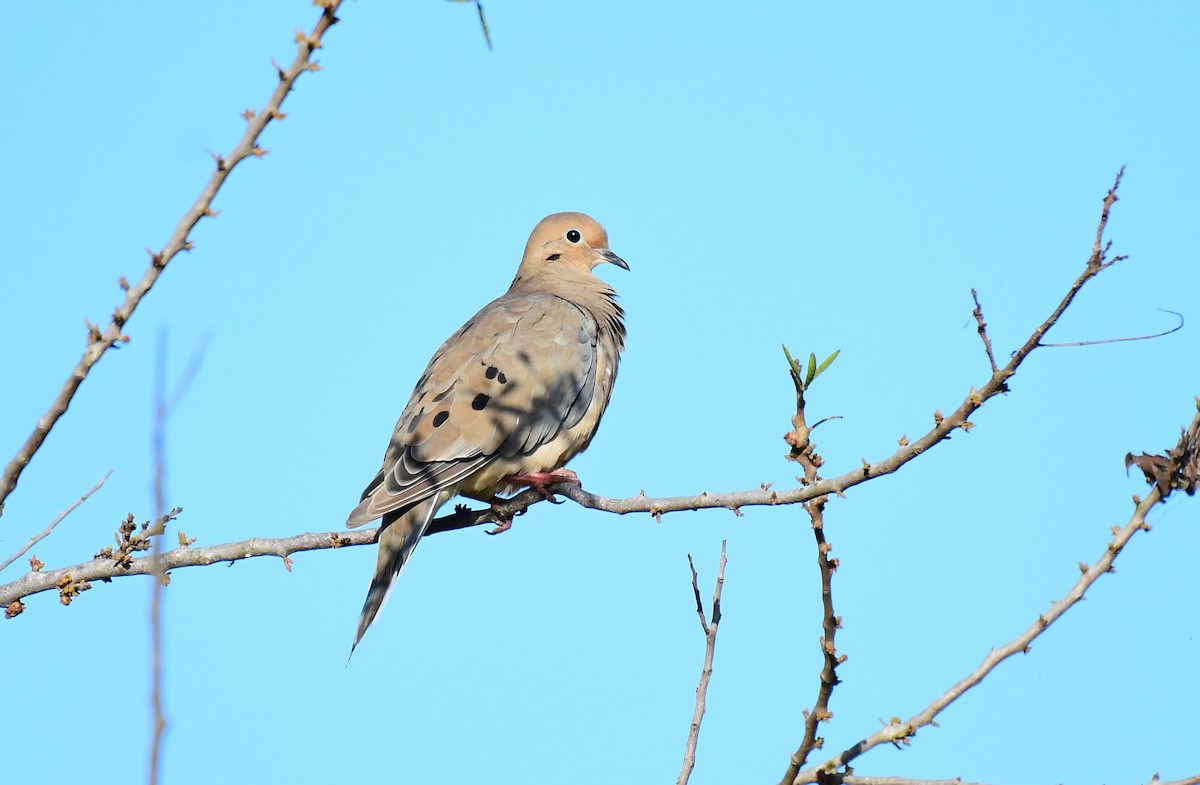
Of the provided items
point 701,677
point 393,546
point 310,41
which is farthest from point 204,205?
point 393,546

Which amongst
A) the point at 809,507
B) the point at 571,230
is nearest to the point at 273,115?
the point at 809,507

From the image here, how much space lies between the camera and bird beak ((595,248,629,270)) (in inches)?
246

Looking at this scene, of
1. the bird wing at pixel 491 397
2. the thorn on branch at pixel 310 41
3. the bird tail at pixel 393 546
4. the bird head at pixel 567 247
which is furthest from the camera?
the bird head at pixel 567 247

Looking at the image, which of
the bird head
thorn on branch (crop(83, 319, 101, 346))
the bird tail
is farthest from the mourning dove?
thorn on branch (crop(83, 319, 101, 346))

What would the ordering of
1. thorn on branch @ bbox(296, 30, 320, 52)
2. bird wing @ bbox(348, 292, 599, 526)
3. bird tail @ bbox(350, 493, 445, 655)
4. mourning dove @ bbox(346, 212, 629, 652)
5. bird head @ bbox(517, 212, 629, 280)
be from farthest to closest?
bird head @ bbox(517, 212, 629, 280) → bird wing @ bbox(348, 292, 599, 526) → mourning dove @ bbox(346, 212, 629, 652) → bird tail @ bbox(350, 493, 445, 655) → thorn on branch @ bbox(296, 30, 320, 52)

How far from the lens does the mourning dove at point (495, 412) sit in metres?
4.17

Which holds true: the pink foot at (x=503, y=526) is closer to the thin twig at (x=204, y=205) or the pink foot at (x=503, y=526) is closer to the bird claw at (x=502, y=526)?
the bird claw at (x=502, y=526)

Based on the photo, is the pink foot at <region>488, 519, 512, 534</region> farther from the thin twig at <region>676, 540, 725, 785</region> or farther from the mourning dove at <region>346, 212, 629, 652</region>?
the thin twig at <region>676, 540, 725, 785</region>

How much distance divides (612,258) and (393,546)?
2.54 meters

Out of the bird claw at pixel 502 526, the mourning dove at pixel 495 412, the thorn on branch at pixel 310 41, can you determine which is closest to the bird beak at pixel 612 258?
the mourning dove at pixel 495 412

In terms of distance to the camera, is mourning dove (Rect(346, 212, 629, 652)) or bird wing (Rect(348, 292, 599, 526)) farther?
bird wing (Rect(348, 292, 599, 526))

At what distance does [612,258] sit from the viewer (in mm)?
6250

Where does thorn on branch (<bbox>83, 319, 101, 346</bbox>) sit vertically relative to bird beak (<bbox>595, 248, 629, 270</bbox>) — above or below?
below

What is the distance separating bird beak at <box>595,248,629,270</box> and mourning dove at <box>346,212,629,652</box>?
56 centimetres
